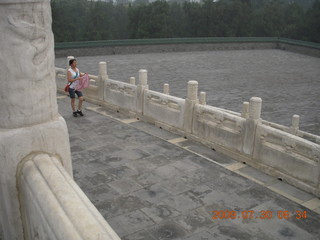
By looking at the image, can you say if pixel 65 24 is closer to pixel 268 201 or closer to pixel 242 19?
pixel 242 19

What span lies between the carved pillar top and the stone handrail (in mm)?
303

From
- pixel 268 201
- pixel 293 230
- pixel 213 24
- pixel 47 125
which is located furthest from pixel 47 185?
pixel 213 24

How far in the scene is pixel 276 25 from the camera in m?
43.9

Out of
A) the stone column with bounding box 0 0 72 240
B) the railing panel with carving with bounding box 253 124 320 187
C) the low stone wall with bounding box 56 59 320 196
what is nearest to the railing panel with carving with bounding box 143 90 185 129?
the low stone wall with bounding box 56 59 320 196

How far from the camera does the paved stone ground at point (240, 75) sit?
15.3m

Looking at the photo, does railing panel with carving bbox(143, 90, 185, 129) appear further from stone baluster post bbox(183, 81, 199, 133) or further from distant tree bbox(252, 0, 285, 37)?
distant tree bbox(252, 0, 285, 37)

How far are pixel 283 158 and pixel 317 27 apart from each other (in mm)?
35986

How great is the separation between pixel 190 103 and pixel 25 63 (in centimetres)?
581

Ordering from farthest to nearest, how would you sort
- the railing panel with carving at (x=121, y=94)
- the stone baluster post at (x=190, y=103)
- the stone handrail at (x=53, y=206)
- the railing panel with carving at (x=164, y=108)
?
the railing panel with carving at (x=121, y=94)
the railing panel with carving at (x=164, y=108)
the stone baluster post at (x=190, y=103)
the stone handrail at (x=53, y=206)

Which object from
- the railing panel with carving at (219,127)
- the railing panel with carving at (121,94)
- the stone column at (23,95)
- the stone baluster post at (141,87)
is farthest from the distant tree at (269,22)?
the stone column at (23,95)

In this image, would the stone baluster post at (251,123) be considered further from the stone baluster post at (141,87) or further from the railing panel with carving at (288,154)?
the stone baluster post at (141,87)

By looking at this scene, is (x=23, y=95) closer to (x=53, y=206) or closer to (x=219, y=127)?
(x=53, y=206)
